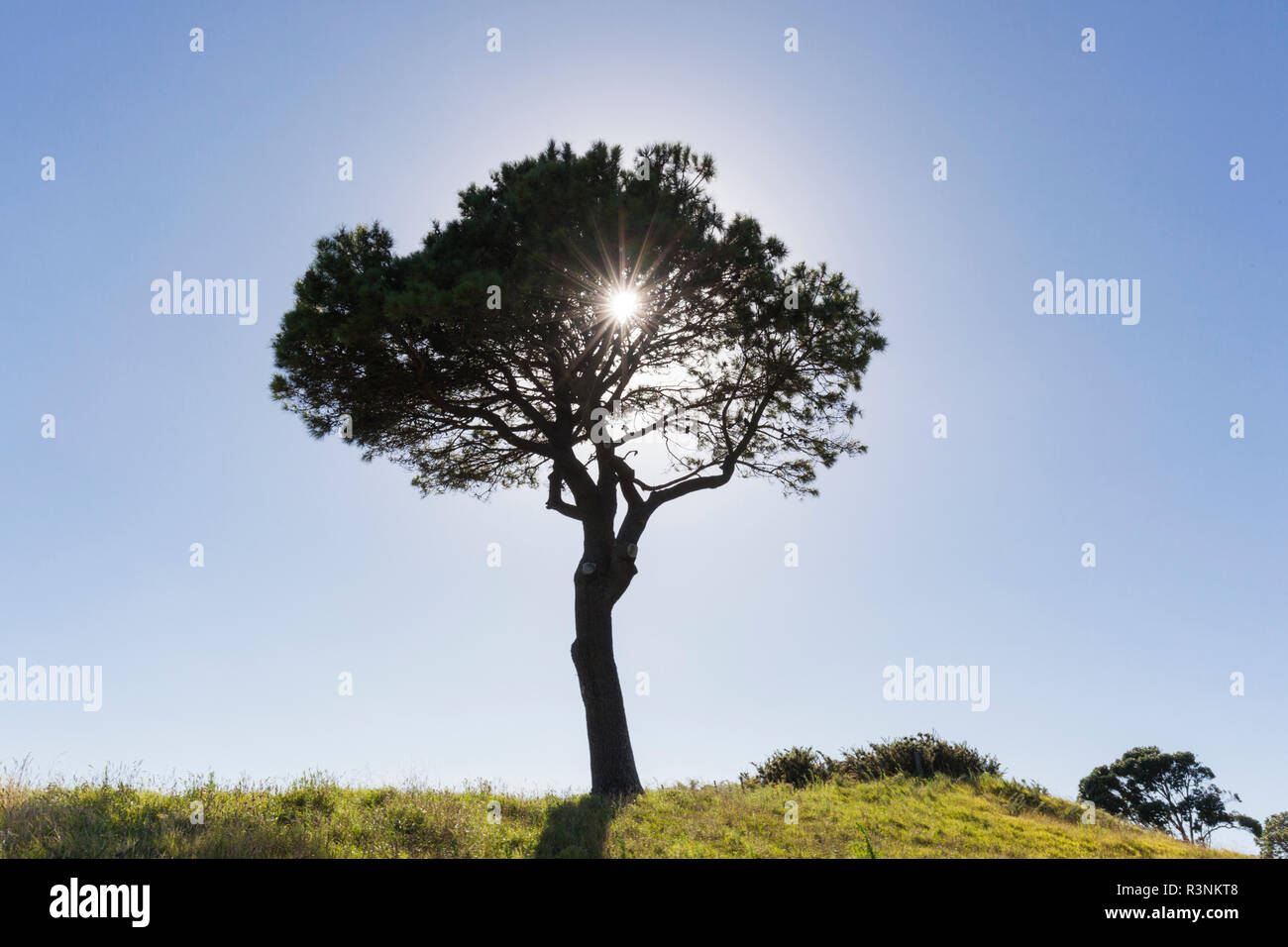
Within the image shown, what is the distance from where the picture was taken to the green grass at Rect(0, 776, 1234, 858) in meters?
7.54

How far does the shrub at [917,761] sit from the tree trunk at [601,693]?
5253 millimetres

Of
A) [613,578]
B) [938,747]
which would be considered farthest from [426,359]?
[938,747]

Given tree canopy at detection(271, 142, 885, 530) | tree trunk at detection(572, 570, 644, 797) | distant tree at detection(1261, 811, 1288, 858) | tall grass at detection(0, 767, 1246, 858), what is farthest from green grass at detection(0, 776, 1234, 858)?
distant tree at detection(1261, 811, 1288, 858)

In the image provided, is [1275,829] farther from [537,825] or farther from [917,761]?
[537,825]

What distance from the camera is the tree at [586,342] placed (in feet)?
40.1

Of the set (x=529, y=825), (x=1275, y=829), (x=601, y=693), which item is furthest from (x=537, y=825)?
(x=1275, y=829)

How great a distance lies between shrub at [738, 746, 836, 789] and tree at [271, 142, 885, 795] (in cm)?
411

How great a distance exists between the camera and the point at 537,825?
9.82 m

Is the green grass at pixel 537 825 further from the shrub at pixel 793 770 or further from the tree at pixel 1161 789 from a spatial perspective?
the tree at pixel 1161 789

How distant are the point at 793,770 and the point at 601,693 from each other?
5158 millimetres

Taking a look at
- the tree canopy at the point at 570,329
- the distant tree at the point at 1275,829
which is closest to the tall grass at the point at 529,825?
the tree canopy at the point at 570,329
